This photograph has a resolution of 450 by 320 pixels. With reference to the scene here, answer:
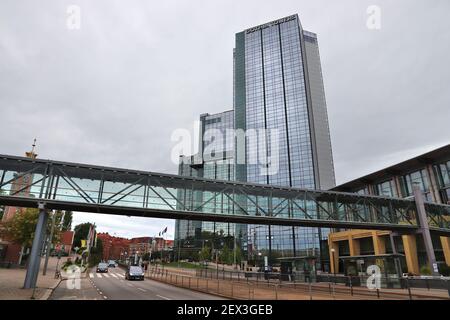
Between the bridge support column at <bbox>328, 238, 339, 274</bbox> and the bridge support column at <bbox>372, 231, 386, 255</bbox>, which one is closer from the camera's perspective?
the bridge support column at <bbox>372, 231, 386, 255</bbox>

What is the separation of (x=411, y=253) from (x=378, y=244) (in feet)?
18.6

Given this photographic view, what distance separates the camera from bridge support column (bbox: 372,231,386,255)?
50641 millimetres

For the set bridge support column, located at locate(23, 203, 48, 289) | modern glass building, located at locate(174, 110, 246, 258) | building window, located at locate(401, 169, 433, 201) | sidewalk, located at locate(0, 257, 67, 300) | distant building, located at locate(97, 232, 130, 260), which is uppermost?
modern glass building, located at locate(174, 110, 246, 258)

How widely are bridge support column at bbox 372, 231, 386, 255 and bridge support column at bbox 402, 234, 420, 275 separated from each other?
4220 millimetres

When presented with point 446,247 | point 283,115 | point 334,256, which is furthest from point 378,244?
point 283,115

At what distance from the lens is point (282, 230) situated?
116 meters

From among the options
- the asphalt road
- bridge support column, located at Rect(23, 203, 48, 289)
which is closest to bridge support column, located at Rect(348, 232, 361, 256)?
the asphalt road

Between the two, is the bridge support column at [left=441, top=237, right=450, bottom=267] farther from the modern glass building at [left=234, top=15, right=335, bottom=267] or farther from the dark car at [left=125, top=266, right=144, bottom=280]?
the modern glass building at [left=234, top=15, right=335, bottom=267]

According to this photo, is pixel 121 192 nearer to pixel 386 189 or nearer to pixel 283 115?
pixel 386 189

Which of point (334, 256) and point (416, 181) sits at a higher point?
point (416, 181)

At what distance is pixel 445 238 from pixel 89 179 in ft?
156

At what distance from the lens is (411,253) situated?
45781 millimetres
